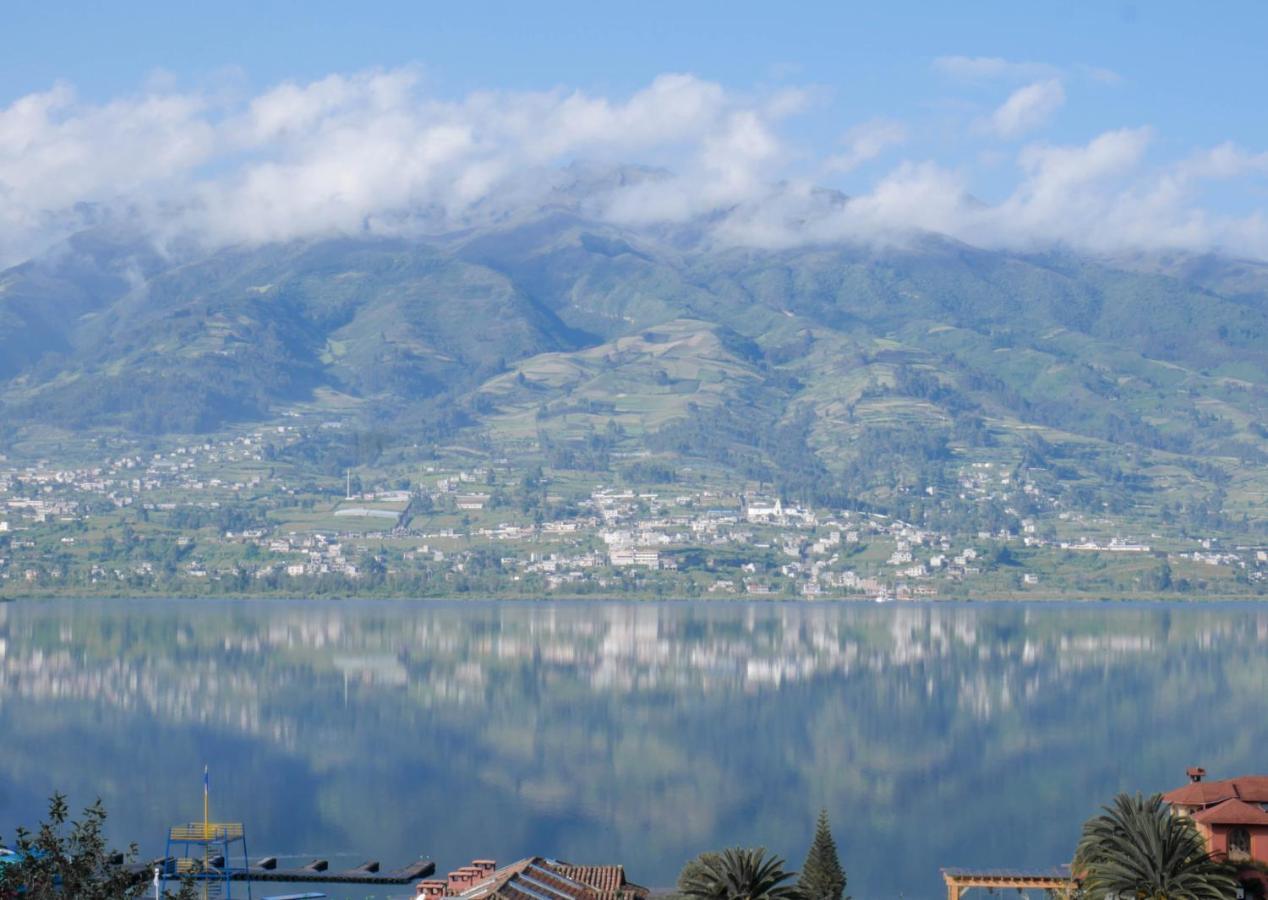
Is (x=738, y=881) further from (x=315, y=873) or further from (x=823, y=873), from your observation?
(x=315, y=873)

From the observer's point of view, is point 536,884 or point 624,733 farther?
point 624,733

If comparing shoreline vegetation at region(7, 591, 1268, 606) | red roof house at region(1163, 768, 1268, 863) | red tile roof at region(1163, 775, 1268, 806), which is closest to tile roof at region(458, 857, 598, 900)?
red roof house at region(1163, 768, 1268, 863)

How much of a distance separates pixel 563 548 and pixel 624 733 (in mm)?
105938

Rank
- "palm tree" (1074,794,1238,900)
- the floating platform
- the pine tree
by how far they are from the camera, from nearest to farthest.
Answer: "palm tree" (1074,794,1238,900) < the pine tree < the floating platform

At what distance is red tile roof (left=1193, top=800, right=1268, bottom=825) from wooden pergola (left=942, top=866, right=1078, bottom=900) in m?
9.09

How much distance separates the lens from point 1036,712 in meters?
77.1

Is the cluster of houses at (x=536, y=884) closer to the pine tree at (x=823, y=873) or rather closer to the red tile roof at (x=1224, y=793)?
the pine tree at (x=823, y=873)

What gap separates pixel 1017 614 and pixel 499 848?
9914 centimetres

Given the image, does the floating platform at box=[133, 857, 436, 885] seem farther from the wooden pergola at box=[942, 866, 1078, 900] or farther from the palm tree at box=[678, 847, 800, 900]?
the palm tree at box=[678, 847, 800, 900]

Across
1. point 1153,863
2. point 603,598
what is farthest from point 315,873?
point 603,598

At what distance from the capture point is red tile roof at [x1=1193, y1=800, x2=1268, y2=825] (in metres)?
28.5

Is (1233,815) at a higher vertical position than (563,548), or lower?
lower

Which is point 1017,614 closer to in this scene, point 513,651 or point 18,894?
point 513,651

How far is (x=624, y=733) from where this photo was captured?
2736 inches
